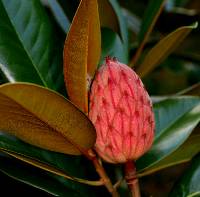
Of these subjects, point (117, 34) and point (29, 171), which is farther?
point (117, 34)

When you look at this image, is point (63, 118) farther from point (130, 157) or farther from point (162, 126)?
point (162, 126)

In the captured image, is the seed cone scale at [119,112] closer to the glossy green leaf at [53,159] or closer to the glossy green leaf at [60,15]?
the glossy green leaf at [53,159]

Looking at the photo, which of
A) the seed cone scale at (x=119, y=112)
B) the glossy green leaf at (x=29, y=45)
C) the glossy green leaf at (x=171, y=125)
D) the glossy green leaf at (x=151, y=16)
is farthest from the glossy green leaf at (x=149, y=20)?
the seed cone scale at (x=119, y=112)

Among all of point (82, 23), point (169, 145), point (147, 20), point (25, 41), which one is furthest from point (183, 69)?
point (82, 23)

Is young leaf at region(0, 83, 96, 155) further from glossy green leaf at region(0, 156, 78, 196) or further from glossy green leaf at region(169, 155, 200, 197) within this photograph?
glossy green leaf at region(169, 155, 200, 197)

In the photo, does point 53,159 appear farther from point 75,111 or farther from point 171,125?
point 171,125

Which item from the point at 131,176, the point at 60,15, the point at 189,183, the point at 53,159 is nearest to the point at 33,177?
the point at 53,159
